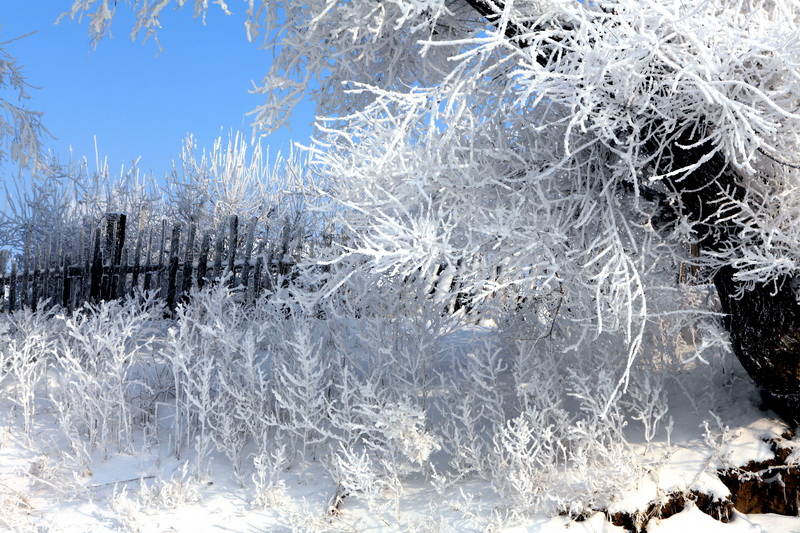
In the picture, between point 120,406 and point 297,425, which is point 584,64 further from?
point 120,406

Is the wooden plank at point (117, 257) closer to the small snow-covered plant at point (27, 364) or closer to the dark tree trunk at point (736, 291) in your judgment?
the small snow-covered plant at point (27, 364)

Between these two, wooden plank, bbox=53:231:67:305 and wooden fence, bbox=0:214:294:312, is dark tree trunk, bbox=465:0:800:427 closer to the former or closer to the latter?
wooden fence, bbox=0:214:294:312

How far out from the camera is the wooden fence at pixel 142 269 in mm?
9156

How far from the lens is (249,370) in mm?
4961

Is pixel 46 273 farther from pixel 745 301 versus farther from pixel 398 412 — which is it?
pixel 745 301

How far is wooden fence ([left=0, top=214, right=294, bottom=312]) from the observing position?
9156mm

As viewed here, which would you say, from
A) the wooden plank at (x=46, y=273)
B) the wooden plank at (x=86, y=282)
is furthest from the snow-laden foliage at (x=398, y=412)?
the wooden plank at (x=46, y=273)

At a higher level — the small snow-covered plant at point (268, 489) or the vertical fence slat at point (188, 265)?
the vertical fence slat at point (188, 265)

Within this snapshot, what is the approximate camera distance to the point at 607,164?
387cm

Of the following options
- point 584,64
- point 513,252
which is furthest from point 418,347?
point 584,64

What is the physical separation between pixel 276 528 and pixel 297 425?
75 cm

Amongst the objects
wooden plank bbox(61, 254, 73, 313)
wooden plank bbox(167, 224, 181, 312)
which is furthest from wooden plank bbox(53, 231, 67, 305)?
wooden plank bbox(167, 224, 181, 312)

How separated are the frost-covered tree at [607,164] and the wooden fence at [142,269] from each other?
3753 mm

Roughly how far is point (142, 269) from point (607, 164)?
29.2 ft
